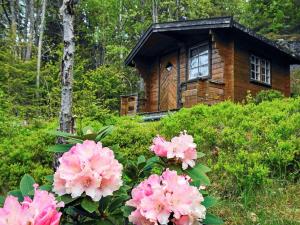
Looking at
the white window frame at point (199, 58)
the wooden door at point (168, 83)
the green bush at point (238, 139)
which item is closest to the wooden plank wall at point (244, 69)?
the white window frame at point (199, 58)

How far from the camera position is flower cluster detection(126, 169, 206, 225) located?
5.39ft

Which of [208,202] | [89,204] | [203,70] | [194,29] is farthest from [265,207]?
[203,70]

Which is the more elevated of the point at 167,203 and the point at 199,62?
the point at 199,62

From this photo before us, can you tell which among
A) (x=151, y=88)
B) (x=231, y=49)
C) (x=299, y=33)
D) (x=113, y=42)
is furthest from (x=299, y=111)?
(x=113, y=42)

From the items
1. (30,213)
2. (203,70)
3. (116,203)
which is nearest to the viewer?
(30,213)

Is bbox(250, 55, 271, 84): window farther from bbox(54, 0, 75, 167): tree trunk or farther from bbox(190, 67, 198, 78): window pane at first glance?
bbox(54, 0, 75, 167): tree trunk

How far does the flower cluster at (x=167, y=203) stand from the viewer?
1.64 meters

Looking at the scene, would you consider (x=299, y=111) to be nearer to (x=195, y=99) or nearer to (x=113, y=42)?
(x=195, y=99)

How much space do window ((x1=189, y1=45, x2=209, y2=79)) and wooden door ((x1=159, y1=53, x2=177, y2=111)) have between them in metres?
1.09

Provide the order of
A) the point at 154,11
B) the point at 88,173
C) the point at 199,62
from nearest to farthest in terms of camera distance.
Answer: the point at 88,173 → the point at 199,62 → the point at 154,11

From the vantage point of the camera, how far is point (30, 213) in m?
1.41

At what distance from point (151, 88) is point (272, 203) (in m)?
14.4

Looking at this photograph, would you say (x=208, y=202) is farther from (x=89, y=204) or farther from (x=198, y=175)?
(x=89, y=204)

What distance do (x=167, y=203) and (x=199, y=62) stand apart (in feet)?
46.1
